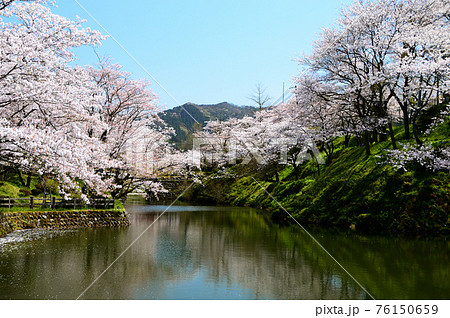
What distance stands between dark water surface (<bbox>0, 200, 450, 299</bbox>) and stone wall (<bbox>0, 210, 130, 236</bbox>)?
2098 millimetres

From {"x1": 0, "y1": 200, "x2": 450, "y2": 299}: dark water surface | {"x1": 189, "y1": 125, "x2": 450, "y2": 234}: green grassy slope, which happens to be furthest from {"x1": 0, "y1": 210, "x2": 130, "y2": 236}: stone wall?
{"x1": 189, "y1": 125, "x2": 450, "y2": 234}: green grassy slope

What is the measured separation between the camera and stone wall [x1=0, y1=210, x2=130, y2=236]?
17.1 metres

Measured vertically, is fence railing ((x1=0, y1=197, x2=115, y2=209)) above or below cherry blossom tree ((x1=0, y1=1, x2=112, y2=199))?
below

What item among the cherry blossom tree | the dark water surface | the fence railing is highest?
the cherry blossom tree

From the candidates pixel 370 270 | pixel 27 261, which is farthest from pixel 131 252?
pixel 370 270

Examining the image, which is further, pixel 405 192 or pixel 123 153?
pixel 123 153

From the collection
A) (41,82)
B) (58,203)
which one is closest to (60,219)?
(58,203)

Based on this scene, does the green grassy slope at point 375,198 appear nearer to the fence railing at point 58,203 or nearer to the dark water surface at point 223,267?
the dark water surface at point 223,267

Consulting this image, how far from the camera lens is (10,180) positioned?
28172 mm

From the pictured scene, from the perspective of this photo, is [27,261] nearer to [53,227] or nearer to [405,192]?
[53,227]

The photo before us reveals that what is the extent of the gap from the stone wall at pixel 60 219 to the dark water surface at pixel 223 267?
2.10 meters

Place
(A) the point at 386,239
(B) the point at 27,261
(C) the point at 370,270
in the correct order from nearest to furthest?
1. (C) the point at 370,270
2. (B) the point at 27,261
3. (A) the point at 386,239

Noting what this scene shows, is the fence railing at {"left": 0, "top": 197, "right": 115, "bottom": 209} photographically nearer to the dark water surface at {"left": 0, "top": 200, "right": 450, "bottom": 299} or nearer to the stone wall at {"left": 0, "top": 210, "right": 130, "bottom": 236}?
the stone wall at {"left": 0, "top": 210, "right": 130, "bottom": 236}

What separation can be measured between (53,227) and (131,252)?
9208mm
